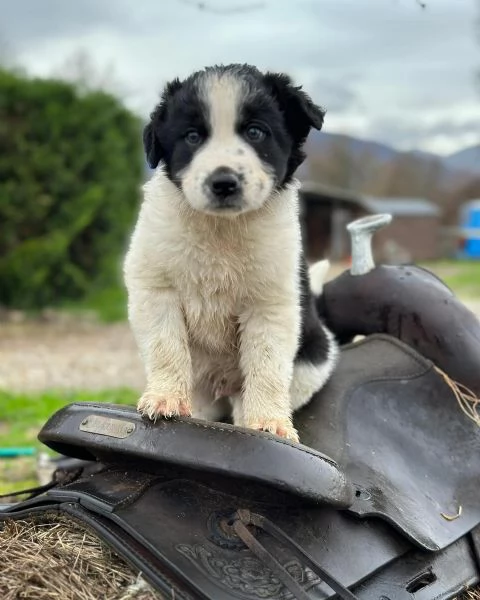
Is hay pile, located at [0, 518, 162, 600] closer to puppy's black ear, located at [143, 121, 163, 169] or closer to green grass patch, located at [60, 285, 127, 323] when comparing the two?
puppy's black ear, located at [143, 121, 163, 169]

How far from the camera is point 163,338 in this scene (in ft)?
7.08

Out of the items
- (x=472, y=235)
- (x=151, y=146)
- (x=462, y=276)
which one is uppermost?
(x=151, y=146)

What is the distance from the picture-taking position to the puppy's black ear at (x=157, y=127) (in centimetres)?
214

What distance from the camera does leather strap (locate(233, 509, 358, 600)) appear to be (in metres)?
1.48

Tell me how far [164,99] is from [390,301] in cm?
104

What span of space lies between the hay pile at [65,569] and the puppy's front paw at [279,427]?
0.57m

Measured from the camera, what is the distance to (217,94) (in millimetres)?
1973

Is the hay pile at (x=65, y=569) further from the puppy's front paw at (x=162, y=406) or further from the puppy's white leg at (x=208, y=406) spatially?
the puppy's white leg at (x=208, y=406)

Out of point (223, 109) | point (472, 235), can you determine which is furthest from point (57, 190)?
point (472, 235)

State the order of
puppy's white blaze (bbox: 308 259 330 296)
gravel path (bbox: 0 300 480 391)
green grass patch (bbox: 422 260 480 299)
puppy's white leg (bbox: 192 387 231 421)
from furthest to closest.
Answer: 1. green grass patch (bbox: 422 260 480 299)
2. gravel path (bbox: 0 300 480 391)
3. puppy's white blaze (bbox: 308 259 330 296)
4. puppy's white leg (bbox: 192 387 231 421)

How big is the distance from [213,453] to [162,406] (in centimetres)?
28

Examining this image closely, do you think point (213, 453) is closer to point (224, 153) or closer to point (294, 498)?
point (294, 498)

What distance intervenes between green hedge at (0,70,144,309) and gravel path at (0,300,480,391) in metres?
0.49

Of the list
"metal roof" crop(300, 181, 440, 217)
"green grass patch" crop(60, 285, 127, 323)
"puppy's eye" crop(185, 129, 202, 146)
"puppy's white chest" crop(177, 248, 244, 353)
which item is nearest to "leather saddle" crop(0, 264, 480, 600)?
"puppy's white chest" crop(177, 248, 244, 353)
